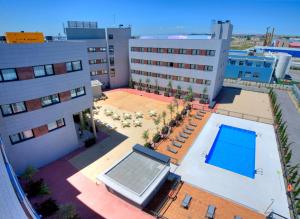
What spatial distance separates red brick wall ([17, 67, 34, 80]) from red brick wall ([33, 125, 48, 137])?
5431 millimetres

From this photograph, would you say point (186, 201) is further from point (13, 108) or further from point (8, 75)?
point (8, 75)

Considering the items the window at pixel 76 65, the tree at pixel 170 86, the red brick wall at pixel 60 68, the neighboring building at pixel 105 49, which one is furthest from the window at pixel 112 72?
the red brick wall at pixel 60 68

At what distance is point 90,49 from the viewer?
42062 mm

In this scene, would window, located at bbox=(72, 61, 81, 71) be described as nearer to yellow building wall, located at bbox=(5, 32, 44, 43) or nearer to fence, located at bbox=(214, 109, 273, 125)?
yellow building wall, located at bbox=(5, 32, 44, 43)

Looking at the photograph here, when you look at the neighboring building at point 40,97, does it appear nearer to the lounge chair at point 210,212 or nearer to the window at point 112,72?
the lounge chair at point 210,212

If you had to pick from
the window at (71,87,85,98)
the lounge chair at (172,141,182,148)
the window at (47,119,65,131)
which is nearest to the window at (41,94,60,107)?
the window at (71,87,85,98)

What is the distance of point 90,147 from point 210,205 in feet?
52.6

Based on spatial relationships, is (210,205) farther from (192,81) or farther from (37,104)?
(192,81)

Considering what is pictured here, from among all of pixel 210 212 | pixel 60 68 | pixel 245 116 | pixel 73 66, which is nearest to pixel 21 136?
pixel 60 68

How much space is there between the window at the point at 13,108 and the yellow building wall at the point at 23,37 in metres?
6.33

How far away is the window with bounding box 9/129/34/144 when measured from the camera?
57.2ft

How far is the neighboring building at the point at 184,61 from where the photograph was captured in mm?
35000

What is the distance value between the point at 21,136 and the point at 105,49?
105 feet

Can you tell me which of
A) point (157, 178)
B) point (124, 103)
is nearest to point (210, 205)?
point (157, 178)
